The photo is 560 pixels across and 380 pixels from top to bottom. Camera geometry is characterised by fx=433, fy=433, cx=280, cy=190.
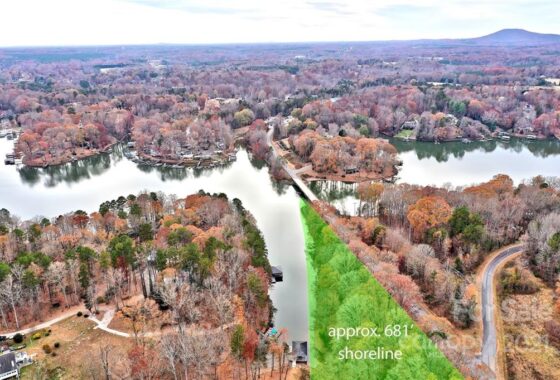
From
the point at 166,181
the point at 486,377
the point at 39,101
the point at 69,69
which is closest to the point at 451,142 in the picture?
the point at 166,181

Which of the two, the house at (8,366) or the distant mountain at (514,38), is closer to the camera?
the house at (8,366)

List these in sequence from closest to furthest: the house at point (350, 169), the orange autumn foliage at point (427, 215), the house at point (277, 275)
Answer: the house at point (277, 275) → the orange autumn foliage at point (427, 215) → the house at point (350, 169)

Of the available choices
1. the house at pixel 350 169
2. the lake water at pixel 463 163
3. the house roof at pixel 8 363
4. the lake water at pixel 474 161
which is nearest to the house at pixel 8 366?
the house roof at pixel 8 363

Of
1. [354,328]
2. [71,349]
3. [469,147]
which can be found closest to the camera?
[354,328]

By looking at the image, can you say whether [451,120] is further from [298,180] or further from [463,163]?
[298,180]

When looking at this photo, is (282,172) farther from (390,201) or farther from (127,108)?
(127,108)

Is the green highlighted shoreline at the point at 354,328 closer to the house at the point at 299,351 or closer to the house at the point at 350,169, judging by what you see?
the house at the point at 299,351

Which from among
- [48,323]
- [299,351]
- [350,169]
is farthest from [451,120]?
[48,323]
